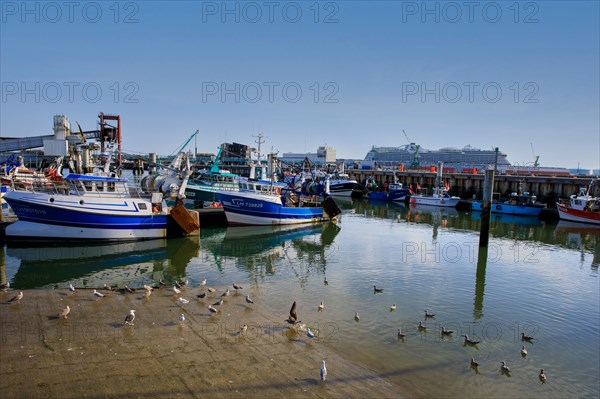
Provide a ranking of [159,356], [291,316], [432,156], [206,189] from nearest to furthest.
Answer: [159,356], [291,316], [206,189], [432,156]

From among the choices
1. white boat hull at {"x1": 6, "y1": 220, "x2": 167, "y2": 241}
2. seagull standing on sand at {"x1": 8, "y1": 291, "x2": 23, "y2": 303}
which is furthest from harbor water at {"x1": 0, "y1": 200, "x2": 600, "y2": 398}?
seagull standing on sand at {"x1": 8, "y1": 291, "x2": 23, "y2": 303}

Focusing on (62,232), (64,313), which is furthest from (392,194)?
(64,313)

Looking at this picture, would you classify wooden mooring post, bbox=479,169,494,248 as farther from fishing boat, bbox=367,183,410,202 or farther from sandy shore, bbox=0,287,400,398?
fishing boat, bbox=367,183,410,202

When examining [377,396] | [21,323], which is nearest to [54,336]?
[21,323]

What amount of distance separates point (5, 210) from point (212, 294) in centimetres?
2312

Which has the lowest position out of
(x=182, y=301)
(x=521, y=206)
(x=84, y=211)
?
(x=182, y=301)

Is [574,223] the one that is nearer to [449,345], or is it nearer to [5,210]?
[449,345]

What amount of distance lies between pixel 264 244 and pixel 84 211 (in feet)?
33.7

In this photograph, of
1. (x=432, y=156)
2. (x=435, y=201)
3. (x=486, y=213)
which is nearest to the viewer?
(x=486, y=213)

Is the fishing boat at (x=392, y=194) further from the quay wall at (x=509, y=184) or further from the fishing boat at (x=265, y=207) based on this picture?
the fishing boat at (x=265, y=207)

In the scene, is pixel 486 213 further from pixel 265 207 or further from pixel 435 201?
pixel 435 201

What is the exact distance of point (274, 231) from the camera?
1230 inches

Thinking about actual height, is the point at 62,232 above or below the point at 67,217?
below

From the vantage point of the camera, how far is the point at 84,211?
2273 cm
